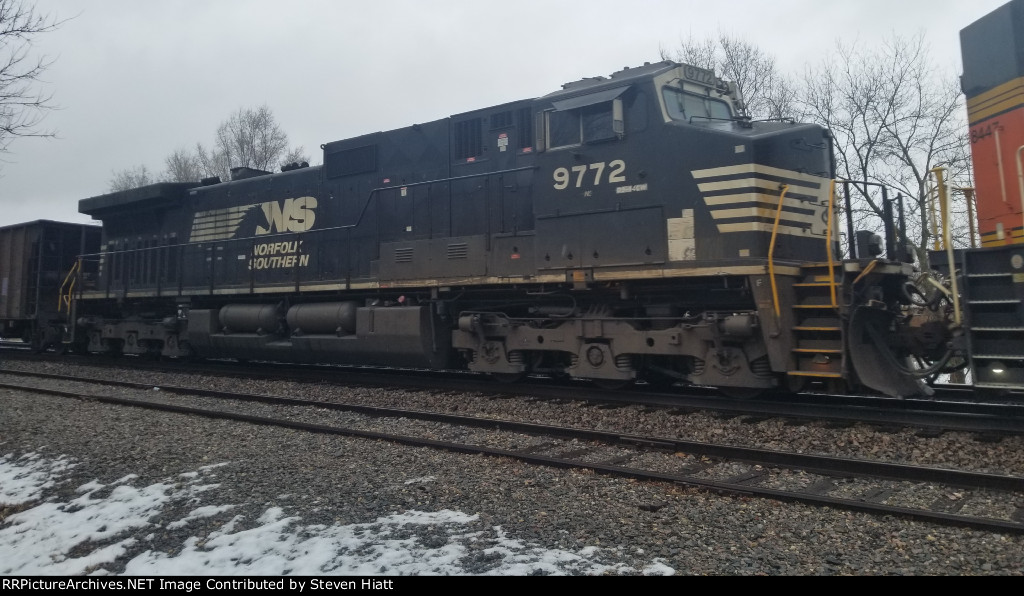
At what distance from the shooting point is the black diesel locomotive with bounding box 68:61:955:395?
6.98 m

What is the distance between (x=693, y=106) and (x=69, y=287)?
53.5 ft

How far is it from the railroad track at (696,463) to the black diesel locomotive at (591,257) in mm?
1726

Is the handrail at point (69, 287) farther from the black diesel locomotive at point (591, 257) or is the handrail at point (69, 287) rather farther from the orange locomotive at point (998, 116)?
the orange locomotive at point (998, 116)

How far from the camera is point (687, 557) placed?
360 centimetres

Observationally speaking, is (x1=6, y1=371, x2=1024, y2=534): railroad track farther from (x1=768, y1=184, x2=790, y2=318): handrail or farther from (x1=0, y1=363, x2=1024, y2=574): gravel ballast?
(x1=768, y1=184, x2=790, y2=318): handrail

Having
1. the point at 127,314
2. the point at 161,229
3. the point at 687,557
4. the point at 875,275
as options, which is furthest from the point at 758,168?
the point at 127,314

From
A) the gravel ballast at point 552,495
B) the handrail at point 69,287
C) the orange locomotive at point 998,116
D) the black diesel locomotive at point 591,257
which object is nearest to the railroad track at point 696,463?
the gravel ballast at point 552,495

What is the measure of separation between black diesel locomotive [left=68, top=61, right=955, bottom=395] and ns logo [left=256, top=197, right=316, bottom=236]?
0.04 metres

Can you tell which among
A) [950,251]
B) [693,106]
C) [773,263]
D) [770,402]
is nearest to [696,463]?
[770,402]

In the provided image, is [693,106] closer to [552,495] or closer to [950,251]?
[950,251]

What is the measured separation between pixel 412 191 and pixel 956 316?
7.68 meters

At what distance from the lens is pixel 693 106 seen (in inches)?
327

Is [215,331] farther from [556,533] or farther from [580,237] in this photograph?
[556,533]
